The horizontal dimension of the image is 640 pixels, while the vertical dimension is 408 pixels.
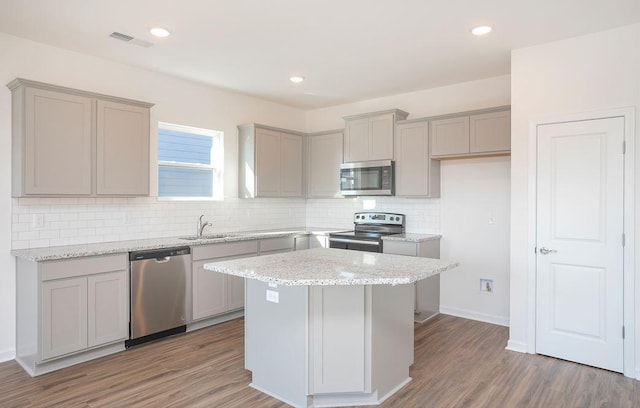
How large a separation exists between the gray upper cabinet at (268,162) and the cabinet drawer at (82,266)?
194 cm

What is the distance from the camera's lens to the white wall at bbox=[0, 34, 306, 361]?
11.2 feet

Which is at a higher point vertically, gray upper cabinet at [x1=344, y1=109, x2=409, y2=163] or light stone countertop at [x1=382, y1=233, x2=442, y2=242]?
gray upper cabinet at [x1=344, y1=109, x2=409, y2=163]

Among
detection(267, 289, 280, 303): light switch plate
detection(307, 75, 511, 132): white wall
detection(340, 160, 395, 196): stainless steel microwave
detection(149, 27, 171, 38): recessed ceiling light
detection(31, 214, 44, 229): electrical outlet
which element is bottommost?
detection(267, 289, 280, 303): light switch plate

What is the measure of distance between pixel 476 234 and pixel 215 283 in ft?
9.66

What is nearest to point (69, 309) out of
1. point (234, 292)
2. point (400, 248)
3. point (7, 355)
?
point (7, 355)

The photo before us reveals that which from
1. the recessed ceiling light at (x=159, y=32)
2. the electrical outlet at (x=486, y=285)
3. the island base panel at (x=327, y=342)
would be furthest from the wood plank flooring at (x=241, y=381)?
the recessed ceiling light at (x=159, y=32)

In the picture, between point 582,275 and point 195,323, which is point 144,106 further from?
point 582,275

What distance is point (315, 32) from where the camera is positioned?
11.1 feet

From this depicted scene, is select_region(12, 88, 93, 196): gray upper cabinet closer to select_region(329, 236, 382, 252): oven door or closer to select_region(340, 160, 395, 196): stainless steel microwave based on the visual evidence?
select_region(329, 236, 382, 252): oven door

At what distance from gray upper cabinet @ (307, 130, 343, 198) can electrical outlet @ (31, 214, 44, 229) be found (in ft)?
10.6

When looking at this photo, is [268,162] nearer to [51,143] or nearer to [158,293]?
[158,293]

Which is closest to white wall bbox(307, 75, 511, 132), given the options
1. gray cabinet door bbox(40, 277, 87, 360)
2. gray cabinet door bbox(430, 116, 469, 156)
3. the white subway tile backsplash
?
gray cabinet door bbox(430, 116, 469, 156)

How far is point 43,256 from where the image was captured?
310 centimetres

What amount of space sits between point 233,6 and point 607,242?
11.1 ft
